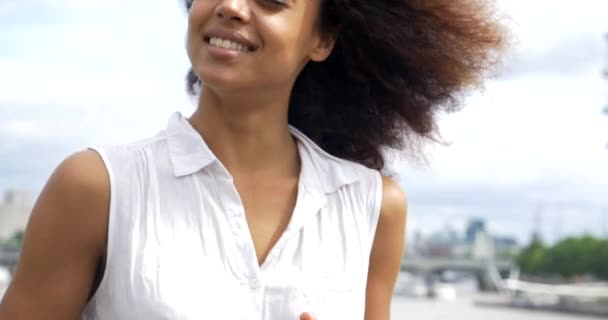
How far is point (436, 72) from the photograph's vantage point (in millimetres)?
3168

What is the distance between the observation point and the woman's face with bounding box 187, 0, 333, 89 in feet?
8.80

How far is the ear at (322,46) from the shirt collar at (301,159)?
16 centimetres

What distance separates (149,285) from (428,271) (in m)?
116

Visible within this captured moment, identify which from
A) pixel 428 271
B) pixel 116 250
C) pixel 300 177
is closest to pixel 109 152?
pixel 116 250

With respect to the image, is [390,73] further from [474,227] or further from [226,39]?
[474,227]

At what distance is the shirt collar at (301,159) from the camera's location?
2725 mm

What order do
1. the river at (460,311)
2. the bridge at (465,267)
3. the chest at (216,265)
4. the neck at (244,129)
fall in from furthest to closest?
the bridge at (465,267)
the river at (460,311)
the neck at (244,129)
the chest at (216,265)

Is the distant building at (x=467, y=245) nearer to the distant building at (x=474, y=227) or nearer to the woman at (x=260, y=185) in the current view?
the distant building at (x=474, y=227)

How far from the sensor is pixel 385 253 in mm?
3010

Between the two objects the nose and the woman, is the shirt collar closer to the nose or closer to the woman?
the woman

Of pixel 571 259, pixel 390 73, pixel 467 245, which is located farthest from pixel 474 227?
pixel 390 73

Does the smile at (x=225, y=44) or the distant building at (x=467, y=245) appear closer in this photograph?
the smile at (x=225, y=44)

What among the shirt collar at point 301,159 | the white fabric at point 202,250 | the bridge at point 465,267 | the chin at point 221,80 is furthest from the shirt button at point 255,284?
the bridge at point 465,267

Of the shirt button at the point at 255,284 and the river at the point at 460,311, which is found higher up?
the shirt button at the point at 255,284
